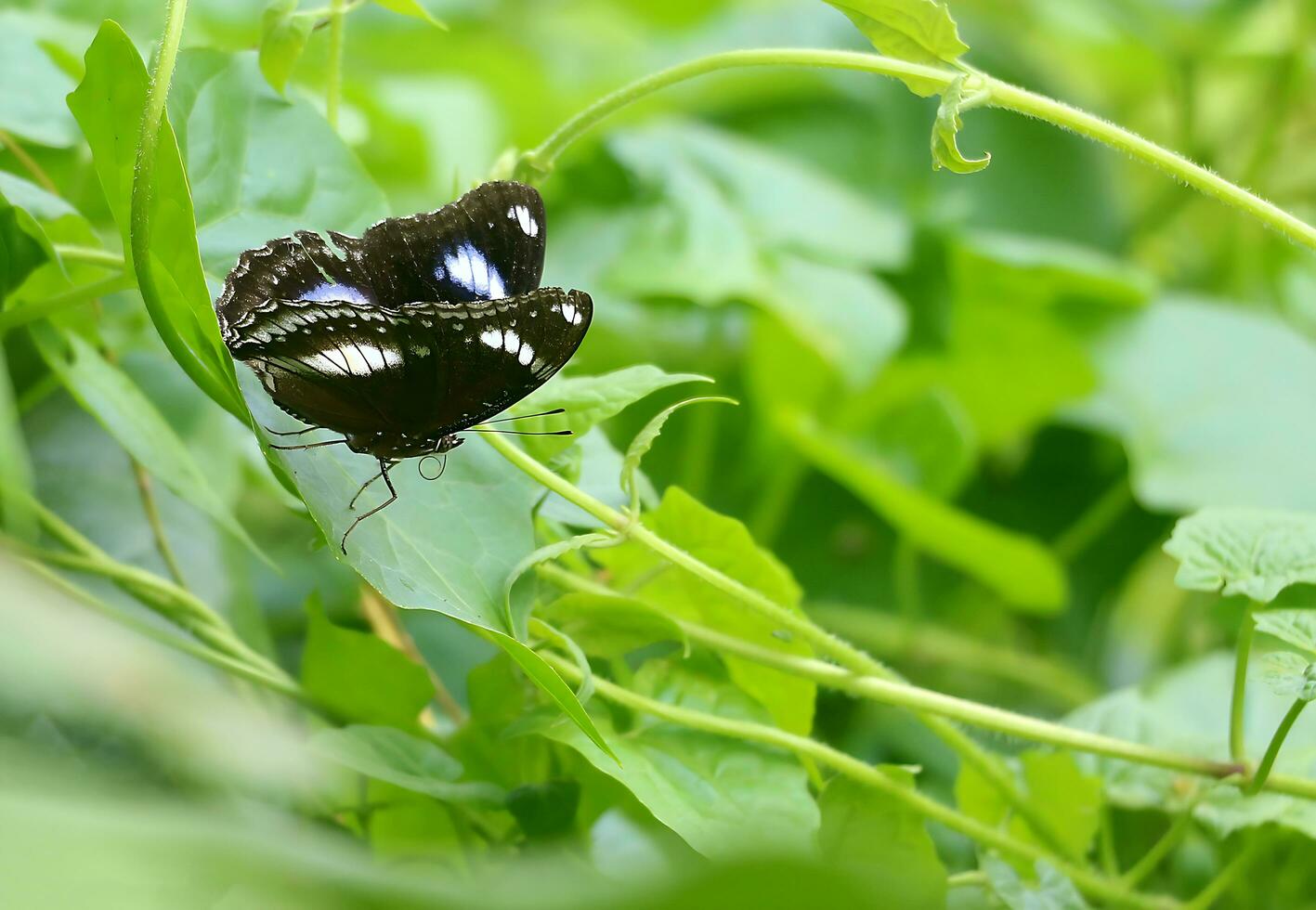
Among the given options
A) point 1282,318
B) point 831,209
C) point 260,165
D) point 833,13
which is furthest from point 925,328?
point 260,165

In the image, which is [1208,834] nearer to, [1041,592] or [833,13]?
[1041,592]

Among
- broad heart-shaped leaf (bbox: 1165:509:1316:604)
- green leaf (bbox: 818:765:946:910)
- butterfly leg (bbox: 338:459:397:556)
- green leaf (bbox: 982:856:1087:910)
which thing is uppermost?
butterfly leg (bbox: 338:459:397:556)

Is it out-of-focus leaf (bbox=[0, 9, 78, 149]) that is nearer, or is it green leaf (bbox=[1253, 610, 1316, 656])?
green leaf (bbox=[1253, 610, 1316, 656])

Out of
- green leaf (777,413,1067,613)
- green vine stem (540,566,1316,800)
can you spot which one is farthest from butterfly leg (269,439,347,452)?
green leaf (777,413,1067,613)

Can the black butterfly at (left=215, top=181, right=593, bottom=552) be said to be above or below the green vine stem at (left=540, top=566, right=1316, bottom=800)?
above

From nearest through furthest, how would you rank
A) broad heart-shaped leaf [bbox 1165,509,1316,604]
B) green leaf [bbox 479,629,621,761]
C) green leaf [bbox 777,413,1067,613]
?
green leaf [bbox 479,629,621,761] → broad heart-shaped leaf [bbox 1165,509,1316,604] → green leaf [bbox 777,413,1067,613]

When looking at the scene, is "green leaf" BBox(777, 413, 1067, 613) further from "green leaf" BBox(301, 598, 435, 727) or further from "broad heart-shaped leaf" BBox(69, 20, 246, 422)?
"broad heart-shaped leaf" BBox(69, 20, 246, 422)

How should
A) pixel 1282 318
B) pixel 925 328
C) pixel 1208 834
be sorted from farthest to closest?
pixel 1282 318, pixel 925 328, pixel 1208 834
